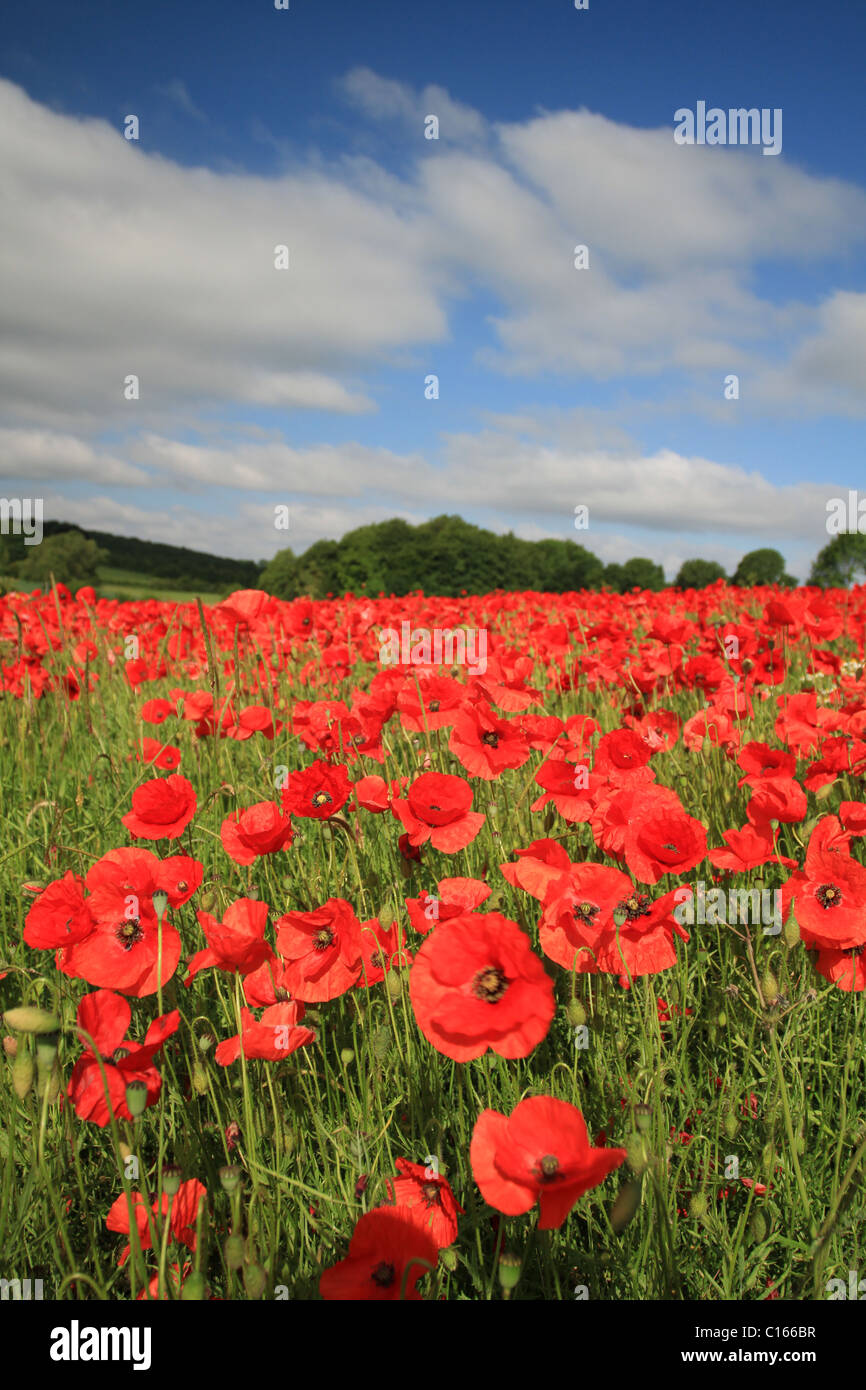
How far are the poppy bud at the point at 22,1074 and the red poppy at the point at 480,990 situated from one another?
0.68 meters

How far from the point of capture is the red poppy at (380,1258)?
3.49 feet

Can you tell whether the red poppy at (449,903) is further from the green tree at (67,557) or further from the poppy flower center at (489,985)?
the green tree at (67,557)

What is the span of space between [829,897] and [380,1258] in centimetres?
104

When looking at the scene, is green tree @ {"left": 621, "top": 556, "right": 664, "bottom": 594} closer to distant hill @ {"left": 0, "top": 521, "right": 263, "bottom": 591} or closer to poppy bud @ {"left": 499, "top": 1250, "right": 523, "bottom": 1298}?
distant hill @ {"left": 0, "top": 521, "right": 263, "bottom": 591}

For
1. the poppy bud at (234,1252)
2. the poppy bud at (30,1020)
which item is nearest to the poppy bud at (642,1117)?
the poppy bud at (234,1252)

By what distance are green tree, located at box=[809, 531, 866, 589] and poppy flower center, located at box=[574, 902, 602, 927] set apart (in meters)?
47.0

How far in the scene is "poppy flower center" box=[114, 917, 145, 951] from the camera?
1.46m

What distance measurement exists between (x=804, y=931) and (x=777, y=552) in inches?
2062
